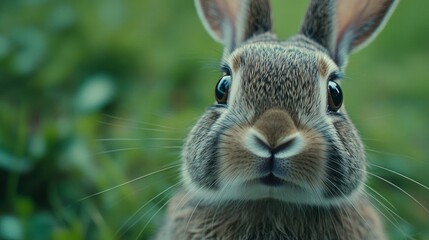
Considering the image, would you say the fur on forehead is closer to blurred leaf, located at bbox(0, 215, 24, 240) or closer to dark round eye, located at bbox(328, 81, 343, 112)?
dark round eye, located at bbox(328, 81, 343, 112)

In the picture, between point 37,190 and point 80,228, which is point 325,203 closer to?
point 80,228

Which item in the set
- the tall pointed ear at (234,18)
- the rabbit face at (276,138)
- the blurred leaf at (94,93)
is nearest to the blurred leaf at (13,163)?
the blurred leaf at (94,93)

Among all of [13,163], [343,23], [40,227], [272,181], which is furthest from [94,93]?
[272,181]

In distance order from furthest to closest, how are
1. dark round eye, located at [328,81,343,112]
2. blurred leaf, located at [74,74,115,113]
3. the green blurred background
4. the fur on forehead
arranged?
blurred leaf, located at [74,74,115,113] < the green blurred background < dark round eye, located at [328,81,343,112] < the fur on forehead

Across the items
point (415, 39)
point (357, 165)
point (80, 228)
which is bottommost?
point (80, 228)

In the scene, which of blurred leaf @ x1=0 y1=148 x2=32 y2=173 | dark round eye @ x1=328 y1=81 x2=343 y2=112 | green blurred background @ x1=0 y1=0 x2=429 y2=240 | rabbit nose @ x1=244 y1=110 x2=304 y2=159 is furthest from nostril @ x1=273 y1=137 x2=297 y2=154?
blurred leaf @ x1=0 y1=148 x2=32 y2=173

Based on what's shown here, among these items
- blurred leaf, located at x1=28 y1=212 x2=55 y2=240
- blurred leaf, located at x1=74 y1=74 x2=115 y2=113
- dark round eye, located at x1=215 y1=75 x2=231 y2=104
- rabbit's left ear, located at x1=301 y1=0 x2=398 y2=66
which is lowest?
blurred leaf, located at x1=28 y1=212 x2=55 y2=240

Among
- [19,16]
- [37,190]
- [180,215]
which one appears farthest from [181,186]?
[19,16]

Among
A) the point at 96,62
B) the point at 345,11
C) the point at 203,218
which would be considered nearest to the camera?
the point at 203,218
